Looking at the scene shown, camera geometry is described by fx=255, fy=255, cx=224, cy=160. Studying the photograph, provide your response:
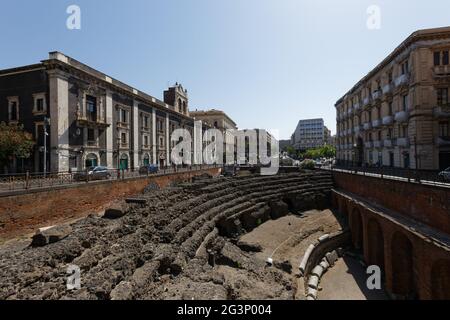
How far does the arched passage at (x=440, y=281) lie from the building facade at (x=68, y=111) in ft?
81.2

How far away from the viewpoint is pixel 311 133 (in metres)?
155

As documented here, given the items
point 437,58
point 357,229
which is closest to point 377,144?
point 437,58

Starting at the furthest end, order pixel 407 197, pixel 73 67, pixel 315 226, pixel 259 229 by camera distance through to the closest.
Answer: pixel 73 67 → pixel 315 226 → pixel 259 229 → pixel 407 197

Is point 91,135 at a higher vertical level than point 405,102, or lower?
lower

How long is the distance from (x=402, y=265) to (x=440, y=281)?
301 centimetres

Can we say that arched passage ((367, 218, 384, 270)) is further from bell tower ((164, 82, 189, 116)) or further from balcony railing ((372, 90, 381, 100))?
bell tower ((164, 82, 189, 116))

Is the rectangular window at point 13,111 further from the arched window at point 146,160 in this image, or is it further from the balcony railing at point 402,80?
the balcony railing at point 402,80

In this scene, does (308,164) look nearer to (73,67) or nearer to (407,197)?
(407,197)

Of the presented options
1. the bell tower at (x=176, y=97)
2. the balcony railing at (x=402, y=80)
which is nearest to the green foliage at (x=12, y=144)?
the bell tower at (x=176, y=97)

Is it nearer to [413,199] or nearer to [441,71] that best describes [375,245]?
[413,199]

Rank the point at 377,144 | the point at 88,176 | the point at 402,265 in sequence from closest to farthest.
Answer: the point at 402,265
the point at 88,176
the point at 377,144

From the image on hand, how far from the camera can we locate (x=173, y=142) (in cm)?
4400
